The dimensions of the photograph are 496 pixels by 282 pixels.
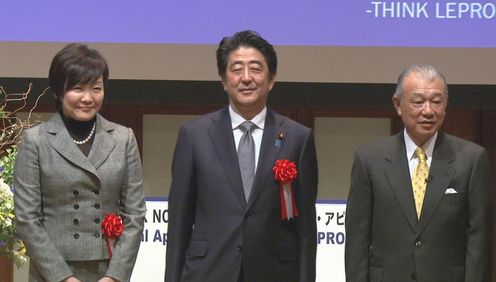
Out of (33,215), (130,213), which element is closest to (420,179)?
(130,213)

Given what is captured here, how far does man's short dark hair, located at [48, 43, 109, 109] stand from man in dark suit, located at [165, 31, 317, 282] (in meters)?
0.34

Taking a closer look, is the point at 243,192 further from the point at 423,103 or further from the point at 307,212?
the point at 423,103

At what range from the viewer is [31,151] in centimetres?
289

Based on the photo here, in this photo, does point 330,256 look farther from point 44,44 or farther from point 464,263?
point 44,44

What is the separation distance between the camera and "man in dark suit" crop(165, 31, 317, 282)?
2838mm

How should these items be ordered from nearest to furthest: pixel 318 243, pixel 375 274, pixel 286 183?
1. pixel 286 183
2. pixel 375 274
3. pixel 318 243

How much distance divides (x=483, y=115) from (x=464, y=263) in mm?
2906

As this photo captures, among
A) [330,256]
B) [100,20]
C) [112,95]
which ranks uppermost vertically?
[100,20]

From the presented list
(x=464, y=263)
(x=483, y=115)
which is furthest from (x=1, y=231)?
(x=483, y=115)

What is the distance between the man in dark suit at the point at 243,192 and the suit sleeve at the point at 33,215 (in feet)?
1.16

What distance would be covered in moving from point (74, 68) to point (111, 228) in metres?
0.52

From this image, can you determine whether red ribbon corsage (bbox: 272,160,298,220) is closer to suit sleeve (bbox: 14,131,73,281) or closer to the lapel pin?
the lapel pin

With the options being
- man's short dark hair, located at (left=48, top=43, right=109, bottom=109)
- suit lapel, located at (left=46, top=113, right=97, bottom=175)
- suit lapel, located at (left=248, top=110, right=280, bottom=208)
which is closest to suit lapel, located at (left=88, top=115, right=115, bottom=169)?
suit lapel, located at (left=46, top=113, right=97, bottom=175)

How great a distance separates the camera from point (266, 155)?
288cm
